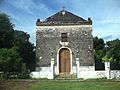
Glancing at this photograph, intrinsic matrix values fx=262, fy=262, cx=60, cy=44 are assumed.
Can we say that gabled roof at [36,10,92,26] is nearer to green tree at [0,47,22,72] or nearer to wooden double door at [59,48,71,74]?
wooden double door at [59,48,71,74]

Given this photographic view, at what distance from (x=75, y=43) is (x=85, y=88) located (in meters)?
14.8

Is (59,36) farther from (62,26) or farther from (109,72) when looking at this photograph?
(109,72)

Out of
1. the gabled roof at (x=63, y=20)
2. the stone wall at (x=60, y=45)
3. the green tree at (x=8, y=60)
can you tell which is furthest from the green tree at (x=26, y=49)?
the green tree at (x=8, y=60)

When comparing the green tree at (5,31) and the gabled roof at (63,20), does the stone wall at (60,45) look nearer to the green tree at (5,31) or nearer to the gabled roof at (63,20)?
the gabled roof at (63,20)

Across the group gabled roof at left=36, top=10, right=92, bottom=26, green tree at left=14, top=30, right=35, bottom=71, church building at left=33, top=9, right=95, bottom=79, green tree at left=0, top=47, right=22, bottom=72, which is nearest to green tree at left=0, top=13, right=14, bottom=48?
church building at left=33, top=9, right=95, bottom=79

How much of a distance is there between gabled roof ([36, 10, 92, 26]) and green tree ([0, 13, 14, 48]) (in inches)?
132

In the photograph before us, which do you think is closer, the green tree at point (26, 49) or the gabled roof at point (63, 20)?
the gabled roof at point (63, 20)

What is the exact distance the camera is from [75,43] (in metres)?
30.7

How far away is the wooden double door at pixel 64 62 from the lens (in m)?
30.1

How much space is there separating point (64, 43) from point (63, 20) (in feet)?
9.09

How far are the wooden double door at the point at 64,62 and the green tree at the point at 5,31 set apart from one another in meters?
6.12

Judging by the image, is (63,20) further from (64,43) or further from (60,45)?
(60,45)

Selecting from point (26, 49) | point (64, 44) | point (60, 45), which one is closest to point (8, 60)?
point (60, 45)

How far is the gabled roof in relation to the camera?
3062 centimetres
